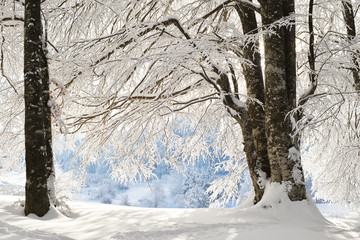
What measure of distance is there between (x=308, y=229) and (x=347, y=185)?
5313mm

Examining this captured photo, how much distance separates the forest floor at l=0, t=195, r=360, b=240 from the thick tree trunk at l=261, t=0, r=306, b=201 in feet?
1.37

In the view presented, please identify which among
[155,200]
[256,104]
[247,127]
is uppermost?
[256,104]

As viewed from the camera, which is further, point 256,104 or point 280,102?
point 256,104

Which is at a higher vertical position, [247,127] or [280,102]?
[280,102]

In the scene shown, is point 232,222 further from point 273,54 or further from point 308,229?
point 273,54

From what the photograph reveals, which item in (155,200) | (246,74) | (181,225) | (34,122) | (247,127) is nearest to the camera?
(181,225)

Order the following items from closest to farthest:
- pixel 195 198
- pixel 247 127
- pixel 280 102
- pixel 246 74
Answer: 1. pixel 280 102
2. pixel 247 127
3. pixel 246 74
4. pixel 195 198

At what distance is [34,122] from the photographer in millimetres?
3898

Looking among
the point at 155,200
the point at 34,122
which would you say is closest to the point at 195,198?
the point at 155,200

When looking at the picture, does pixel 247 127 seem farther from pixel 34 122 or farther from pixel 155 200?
pixel 155 200

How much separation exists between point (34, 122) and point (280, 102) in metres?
3.40

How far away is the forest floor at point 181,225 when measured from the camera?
114 inches

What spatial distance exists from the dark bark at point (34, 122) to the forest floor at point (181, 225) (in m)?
0.24

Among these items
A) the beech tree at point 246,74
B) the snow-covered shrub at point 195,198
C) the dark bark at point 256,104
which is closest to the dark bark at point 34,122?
the beech tree at point 246,74
